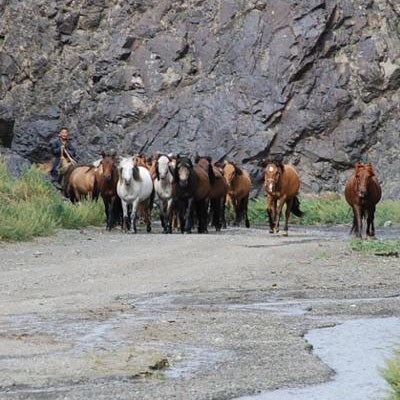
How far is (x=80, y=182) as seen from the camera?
33.8 metres

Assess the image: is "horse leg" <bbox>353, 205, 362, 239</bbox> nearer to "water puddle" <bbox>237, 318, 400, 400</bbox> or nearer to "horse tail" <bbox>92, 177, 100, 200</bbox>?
"horse tail" <bbox>92, 177, 100, 200</bbox>

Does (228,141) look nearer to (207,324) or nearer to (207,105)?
(207,105)

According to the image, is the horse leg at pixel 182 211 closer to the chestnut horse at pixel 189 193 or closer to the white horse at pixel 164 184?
the chestnut horse at pixel 189 193

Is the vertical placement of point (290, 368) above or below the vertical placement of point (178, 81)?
below

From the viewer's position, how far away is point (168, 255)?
20250mm

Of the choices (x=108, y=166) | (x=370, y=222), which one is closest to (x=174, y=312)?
(x=370, y=222)

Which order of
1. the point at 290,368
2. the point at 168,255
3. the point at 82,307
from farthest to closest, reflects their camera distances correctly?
the point at 168,255 < the point at 82,307 < the point at 290,368

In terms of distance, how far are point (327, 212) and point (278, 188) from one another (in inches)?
366

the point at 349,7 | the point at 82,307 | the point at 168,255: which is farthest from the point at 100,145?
the point at 82,307

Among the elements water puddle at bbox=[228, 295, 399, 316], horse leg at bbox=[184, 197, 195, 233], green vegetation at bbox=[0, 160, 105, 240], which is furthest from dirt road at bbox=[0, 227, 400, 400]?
horse leg at bbox=[184, 197, 195, 233]

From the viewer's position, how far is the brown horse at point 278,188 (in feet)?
95.6

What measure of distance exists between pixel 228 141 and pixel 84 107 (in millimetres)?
6440

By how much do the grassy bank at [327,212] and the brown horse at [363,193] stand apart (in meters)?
8.81

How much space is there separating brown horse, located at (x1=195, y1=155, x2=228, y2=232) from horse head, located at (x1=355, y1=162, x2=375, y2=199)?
619cm
